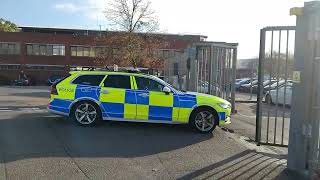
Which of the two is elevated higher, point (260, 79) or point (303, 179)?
point (260, 79)

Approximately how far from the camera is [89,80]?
446 inches

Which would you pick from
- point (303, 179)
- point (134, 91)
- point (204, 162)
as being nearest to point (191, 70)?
point (134, 91)

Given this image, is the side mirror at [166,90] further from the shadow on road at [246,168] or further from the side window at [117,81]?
the shadow on road at [246,168]

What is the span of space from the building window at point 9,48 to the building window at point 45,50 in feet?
5.15

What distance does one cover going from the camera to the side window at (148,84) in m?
11.1

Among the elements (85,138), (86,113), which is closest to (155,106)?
(86,113)

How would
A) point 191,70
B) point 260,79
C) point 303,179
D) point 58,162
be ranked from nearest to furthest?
point 303,179, point 58,162, point 260,79, point 191,70

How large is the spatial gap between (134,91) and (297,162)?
17.0 feet

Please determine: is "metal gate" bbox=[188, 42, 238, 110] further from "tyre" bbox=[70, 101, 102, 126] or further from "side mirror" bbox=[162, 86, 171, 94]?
"tyre" bbox=[70, 101, 102, 126]

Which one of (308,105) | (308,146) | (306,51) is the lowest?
(308,146)

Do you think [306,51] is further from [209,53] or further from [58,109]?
[209,53]

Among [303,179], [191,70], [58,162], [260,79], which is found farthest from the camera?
[191,70]

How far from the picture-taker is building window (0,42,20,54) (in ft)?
202

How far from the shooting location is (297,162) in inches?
273
